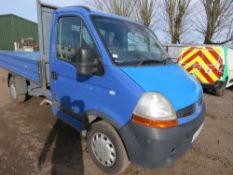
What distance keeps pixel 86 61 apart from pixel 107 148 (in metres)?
1.17

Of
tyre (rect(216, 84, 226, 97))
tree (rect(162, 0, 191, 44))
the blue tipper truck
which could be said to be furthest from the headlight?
tree (rect(162, 0, 191, 44))

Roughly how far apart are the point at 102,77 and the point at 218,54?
553cm

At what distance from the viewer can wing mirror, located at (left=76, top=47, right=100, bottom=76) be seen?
222 centimetres

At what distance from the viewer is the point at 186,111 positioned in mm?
2299

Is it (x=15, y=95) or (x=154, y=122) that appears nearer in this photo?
(x=154, y=122)

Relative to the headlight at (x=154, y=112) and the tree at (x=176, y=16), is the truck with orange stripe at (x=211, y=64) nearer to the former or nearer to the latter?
the headlight at (x=154, y=112)

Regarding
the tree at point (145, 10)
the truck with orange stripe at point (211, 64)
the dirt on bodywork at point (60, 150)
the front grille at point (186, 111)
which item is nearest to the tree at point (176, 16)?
the tree at point (145, 10)

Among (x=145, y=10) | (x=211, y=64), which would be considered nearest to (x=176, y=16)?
(x=145, y=10)

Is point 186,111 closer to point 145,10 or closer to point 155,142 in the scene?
point 155,142

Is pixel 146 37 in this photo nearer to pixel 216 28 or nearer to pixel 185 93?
pixel 185 93

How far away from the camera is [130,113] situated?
216cm

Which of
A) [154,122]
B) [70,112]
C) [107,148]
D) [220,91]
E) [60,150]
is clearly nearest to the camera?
[154,122]

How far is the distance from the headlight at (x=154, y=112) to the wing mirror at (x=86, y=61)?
725 millimetres

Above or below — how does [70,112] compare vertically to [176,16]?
below
